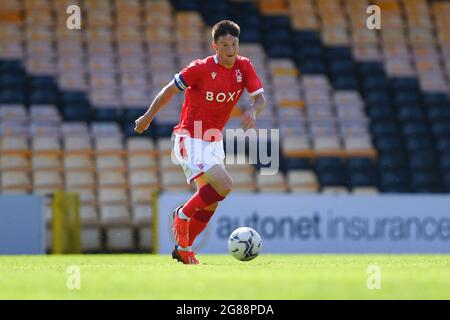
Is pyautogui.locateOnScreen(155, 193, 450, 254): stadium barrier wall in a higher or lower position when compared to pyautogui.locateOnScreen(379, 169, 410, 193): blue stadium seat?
lower

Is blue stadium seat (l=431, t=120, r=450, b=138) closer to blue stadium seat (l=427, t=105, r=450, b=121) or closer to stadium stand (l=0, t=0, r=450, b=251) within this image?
stadium stand (l=0, t=0, r=450, b=251)

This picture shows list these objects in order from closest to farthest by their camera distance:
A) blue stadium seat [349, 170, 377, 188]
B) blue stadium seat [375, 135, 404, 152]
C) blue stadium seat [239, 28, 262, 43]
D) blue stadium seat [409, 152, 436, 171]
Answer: blue stadium seat [349, 170, 377, 188] → blue stadium seat [409, 152, 436, 171] → blue stadium seat [375, 135, 404, 152] → blue stadium seat [239, 28, 262, 43]

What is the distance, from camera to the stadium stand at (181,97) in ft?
52.7

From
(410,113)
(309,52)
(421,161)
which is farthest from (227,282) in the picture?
(309,52)

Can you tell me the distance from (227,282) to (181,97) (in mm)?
10999

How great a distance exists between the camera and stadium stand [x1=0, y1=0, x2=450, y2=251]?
16.1 metres

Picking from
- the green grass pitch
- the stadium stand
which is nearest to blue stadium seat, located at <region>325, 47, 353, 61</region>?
the stadium stand

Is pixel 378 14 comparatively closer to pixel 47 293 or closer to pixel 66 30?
pixel 66 30

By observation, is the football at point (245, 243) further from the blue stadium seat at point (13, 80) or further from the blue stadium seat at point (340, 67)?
the blue stadium seat at point (340, 67)

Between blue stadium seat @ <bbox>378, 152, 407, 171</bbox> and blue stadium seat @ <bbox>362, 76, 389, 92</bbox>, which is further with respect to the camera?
blue stadium seat @ <bbox>362, 76, 389, 92</bbox>

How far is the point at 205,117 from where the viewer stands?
895cm

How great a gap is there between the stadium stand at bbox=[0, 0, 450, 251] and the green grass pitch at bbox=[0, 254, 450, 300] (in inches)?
294

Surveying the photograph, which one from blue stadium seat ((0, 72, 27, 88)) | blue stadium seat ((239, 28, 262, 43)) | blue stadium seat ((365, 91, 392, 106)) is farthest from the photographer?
blue stadium seat ((239, 28, 262, 43))

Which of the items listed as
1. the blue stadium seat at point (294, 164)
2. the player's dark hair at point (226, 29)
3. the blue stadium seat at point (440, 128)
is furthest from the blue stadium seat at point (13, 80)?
the player's dark hair at point (226, 29)
